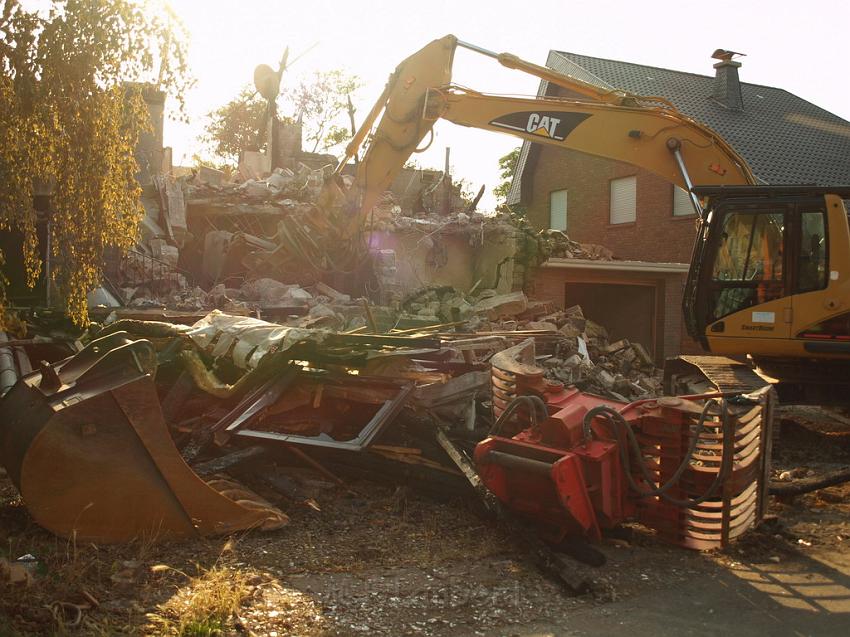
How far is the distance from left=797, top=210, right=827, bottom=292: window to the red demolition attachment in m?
2.78

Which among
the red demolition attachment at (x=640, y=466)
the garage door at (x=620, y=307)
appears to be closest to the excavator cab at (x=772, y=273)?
the red demolition attachment at (x=640, y=466)

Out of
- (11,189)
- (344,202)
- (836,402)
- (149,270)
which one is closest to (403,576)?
(11,189)

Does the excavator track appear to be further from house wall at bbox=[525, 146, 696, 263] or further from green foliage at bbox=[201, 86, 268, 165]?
green foliage at bbox=[201, 86, 268, 165]

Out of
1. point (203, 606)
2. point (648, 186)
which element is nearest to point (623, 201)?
point (648, 186)

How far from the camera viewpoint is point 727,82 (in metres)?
23.4

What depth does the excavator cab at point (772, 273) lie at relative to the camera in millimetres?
7750

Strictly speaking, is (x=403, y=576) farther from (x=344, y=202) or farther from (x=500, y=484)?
(x=344, y=202)

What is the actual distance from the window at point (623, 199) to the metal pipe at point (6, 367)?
17982mm

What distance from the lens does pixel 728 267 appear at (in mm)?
8156

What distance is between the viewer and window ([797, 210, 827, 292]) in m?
7.78

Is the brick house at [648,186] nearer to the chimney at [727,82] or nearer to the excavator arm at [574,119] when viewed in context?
the chimney at [727,82]

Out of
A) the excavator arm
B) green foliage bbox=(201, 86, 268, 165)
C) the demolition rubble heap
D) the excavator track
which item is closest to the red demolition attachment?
the excavator track

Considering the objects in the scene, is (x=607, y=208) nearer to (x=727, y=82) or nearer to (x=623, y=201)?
(x=623, y=201)

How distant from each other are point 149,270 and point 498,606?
39.4ft
